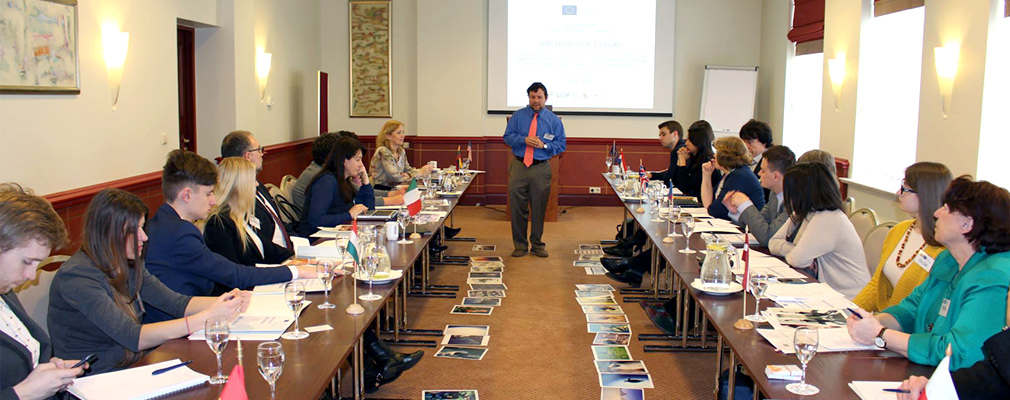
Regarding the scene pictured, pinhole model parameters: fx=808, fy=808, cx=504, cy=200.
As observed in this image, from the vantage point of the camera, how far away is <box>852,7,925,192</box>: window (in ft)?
23.8

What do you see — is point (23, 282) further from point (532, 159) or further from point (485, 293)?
point (532, 159)

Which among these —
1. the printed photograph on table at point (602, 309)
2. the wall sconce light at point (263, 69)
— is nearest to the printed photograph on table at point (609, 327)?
the printed photograph on table at point (602, 309)

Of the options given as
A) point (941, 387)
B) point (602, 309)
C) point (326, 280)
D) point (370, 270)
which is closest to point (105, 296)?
point (326, 280)

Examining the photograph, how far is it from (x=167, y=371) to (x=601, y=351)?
3011 millimetres

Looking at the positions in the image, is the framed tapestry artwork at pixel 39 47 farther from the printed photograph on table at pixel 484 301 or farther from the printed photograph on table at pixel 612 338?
the printed photograph on table at pixel 612 338

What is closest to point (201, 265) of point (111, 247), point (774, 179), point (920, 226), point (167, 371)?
point (111, 247)

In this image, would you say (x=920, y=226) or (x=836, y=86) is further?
(x=836, y=86)

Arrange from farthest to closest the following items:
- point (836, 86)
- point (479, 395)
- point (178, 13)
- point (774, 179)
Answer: point (836, 86), point (178, 13), point (774, 179), point (479, 395)

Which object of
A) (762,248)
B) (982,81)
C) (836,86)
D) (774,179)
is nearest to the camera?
(762,248)

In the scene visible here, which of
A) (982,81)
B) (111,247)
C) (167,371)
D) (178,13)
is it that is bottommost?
(167,371)

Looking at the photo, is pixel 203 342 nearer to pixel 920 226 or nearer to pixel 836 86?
pixel 920 226

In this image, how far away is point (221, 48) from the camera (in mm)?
7855

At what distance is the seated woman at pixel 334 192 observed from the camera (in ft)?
16.8

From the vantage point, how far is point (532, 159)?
7.64 meters
